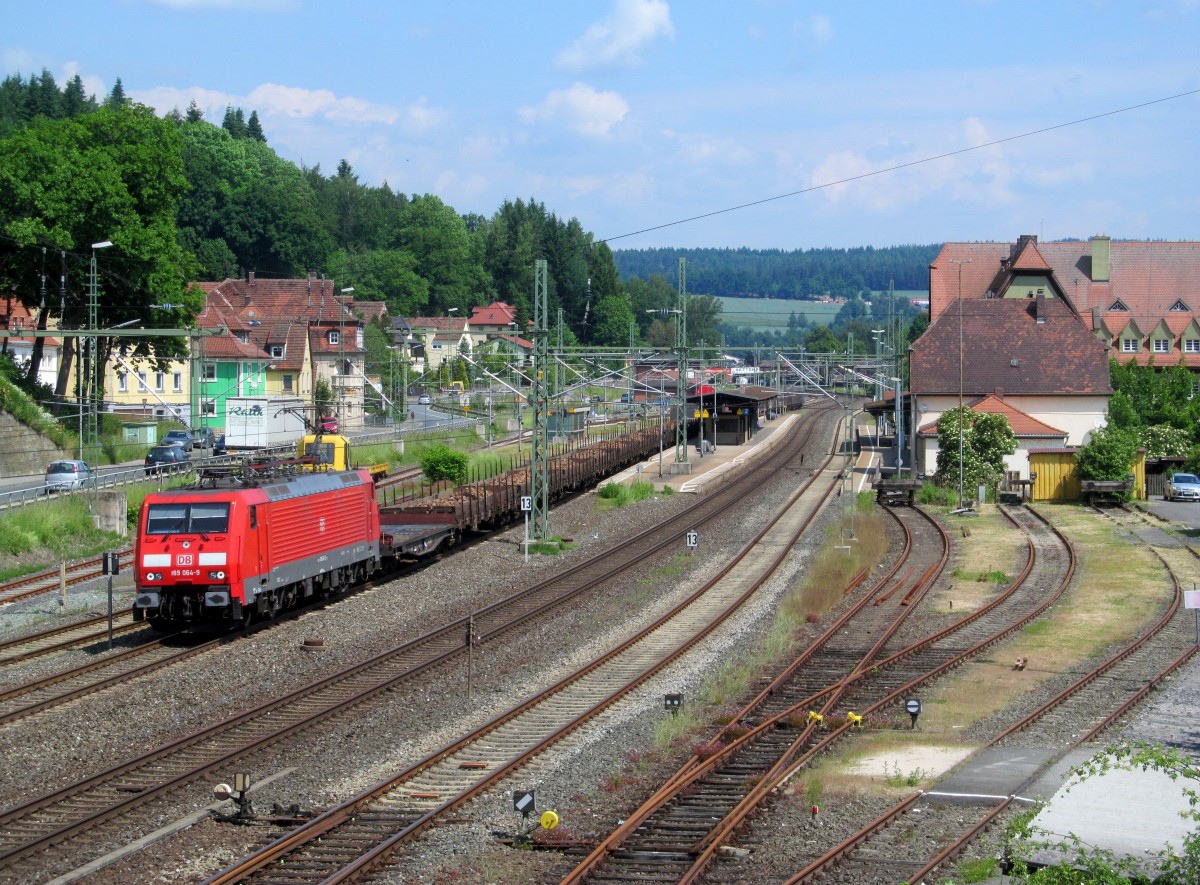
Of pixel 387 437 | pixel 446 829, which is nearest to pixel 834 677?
pixel 446 829

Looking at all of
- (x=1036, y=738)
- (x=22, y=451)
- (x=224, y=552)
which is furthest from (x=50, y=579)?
(x=1036, y=738)

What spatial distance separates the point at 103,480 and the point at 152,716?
24405mm

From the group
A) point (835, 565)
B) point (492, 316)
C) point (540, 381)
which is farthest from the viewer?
point (492, 316)

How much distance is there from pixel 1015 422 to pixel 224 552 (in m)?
38.5

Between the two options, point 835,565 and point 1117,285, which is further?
point 1117,285

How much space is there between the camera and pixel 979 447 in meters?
49.4

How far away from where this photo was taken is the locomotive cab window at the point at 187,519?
2186cm

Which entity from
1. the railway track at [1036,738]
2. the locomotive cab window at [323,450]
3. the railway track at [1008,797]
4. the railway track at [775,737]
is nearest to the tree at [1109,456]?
the railway track at [1036,738]

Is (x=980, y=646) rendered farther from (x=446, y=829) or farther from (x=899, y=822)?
(x=446, y=829)

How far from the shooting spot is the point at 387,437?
5906 cm

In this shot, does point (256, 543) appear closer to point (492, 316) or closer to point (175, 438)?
point (175, 438)

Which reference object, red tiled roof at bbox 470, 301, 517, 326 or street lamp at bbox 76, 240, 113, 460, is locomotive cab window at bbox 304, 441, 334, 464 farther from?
red tiled roof at bbox 470, 301, 517, 326

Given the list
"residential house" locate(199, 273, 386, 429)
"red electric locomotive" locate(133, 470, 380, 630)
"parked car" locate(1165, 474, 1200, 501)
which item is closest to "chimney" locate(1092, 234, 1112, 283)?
"parked car" locate(1165, 474, 1200, 501)

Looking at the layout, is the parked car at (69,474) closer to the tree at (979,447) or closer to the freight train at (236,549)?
the freight train at (236,549)
